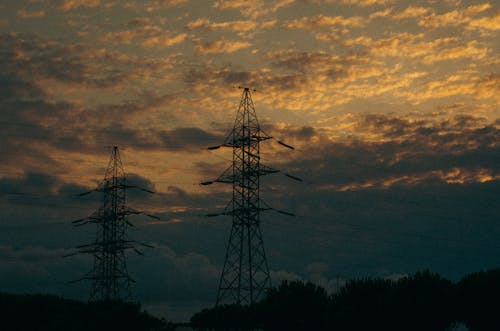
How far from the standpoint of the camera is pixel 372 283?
86.9m

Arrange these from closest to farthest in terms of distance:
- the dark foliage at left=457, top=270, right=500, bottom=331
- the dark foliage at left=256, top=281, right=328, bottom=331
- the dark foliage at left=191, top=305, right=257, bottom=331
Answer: the dark foliage at left=457, top=270, right=500, bottom=331 < the dark foliage at left=256, top=281, right=328, bottom=331 < the dark foliage at left=191, top=305, right=257, bottom=331

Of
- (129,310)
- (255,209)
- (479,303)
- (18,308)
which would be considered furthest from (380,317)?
(18,308)

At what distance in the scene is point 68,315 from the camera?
107625mm

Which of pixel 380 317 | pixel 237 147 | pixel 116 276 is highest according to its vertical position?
pixel 237 147

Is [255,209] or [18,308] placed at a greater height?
[255,209]

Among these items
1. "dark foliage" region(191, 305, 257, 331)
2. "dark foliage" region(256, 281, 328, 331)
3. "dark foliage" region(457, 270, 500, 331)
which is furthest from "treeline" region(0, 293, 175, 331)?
"dark foliage" region(457, 270, 500, 331)

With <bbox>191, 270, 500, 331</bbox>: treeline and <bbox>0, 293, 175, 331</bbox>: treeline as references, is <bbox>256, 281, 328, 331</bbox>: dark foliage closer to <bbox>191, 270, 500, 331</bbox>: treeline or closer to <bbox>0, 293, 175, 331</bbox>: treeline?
<bbox>191, 270, 500, 331</bbox>: treeline

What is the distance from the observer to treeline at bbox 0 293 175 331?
103938mm

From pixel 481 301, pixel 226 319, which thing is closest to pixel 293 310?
pixel 226 319

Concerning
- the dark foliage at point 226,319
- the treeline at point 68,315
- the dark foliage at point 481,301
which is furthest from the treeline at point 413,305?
the treeline at point 68,315

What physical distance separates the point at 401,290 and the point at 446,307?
18.5 feet

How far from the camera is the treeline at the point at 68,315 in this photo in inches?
4092

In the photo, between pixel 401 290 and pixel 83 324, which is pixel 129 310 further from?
pixel 401 290

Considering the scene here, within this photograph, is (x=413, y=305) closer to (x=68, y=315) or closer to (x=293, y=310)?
(x=293, y=310)
